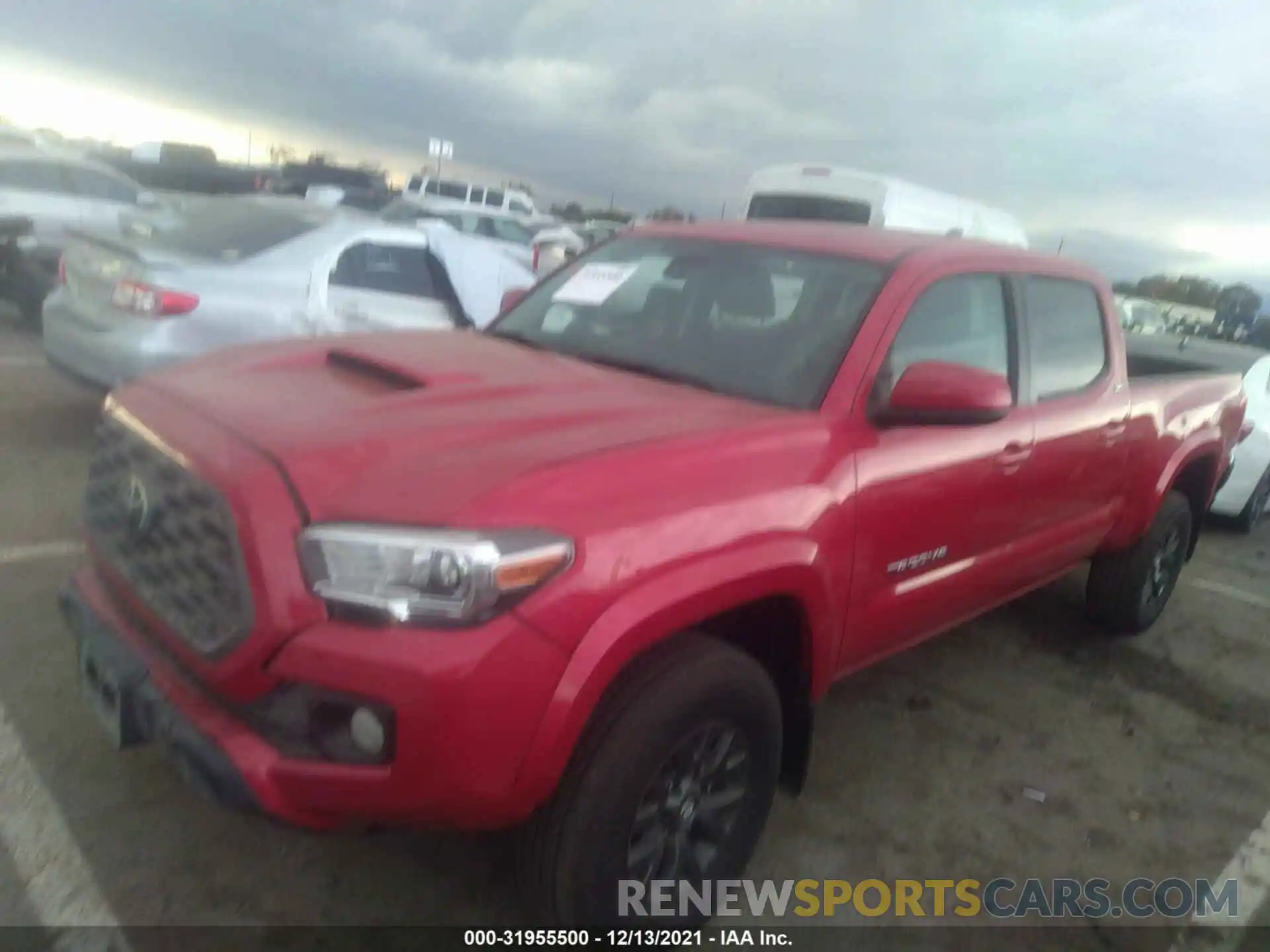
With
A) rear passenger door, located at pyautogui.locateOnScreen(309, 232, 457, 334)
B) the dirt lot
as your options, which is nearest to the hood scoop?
the dirt lot

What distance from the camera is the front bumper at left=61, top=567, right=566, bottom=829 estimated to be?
6.26 ft

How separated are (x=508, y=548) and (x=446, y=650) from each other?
0.23m

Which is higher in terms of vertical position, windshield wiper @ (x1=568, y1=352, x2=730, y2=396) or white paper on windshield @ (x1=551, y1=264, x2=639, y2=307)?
white paper on windshield @ (x1=551, y1=264, x2=639, y2=307)

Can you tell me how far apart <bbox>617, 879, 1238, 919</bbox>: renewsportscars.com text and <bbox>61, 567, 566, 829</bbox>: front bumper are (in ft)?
2.97

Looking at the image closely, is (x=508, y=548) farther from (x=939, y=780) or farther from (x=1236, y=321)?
(x=1236, y=321)

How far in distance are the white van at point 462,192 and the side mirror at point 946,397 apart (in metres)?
23.3

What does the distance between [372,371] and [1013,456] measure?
6.98 feet

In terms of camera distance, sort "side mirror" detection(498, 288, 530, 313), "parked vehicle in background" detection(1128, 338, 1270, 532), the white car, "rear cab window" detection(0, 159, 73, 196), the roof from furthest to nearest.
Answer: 1. "rear cab window" detection(0, 159, 73, 196)
2. the white car
3. "parked vehicle in background" detection(1128, 338, 1270, 532)
4. "side mirror" detection(498, 288, 530, 313)
5. the roof

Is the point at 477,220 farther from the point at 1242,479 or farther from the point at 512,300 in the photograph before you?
the point at 512,300

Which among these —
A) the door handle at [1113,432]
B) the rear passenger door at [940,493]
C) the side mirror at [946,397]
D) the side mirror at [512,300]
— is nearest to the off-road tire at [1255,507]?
the door handle at [1113,432]

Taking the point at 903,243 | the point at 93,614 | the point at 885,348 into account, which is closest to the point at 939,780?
the point at 885,348

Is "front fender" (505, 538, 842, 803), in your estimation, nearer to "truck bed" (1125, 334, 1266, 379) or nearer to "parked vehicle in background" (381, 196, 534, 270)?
"truck bed" (1125, 334, 1266, 379)

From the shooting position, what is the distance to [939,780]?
3592mm

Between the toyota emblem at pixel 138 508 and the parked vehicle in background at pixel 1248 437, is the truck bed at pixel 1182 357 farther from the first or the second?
the toyota emblem at pixel 138 508
